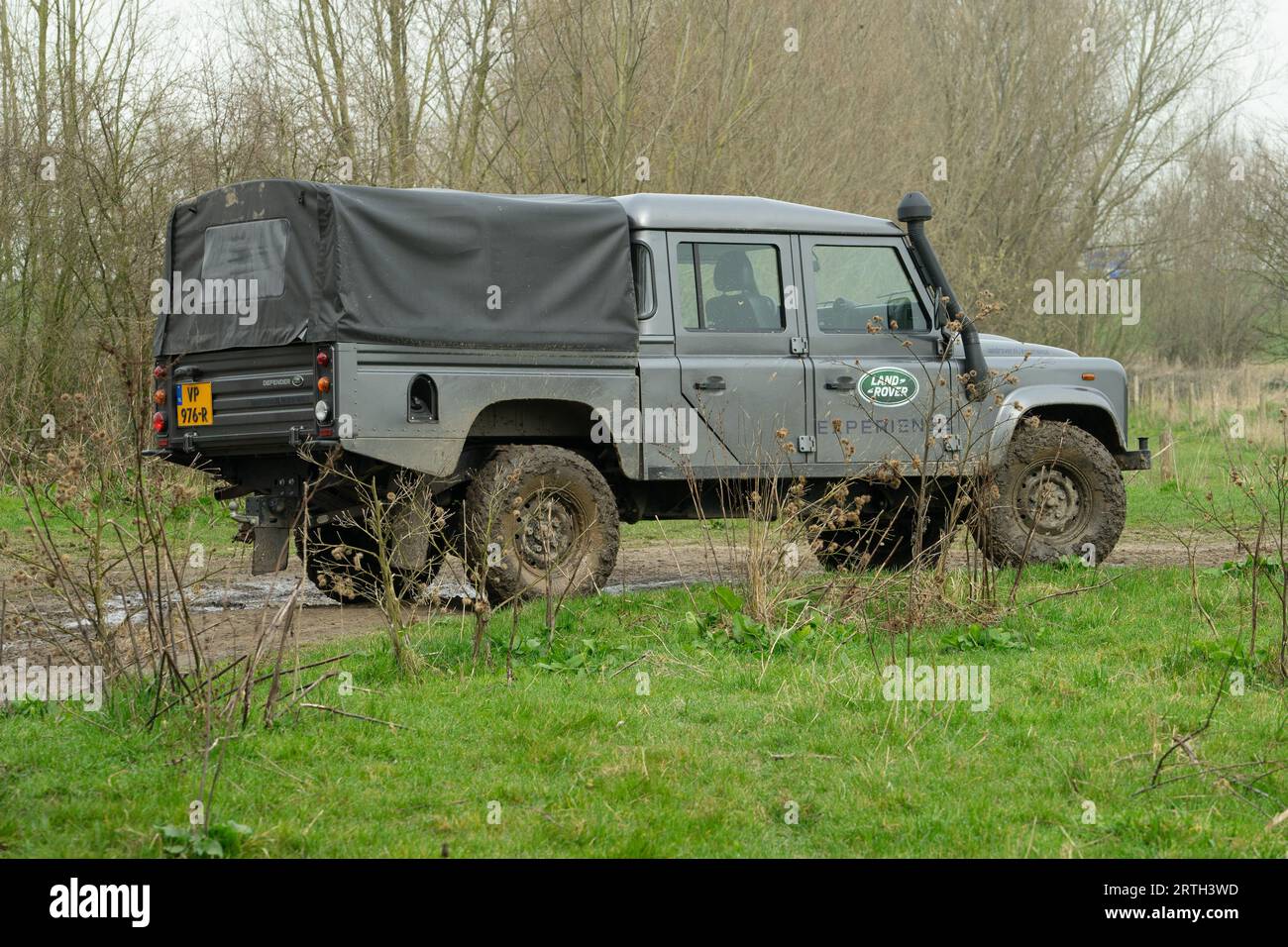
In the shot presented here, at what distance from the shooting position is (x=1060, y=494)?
35.3 ft

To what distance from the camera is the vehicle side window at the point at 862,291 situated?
33.0 feet

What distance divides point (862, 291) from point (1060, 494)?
215 centimetres

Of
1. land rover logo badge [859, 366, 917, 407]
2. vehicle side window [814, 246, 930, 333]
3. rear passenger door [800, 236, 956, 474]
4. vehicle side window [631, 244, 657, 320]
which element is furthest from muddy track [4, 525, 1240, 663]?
vehicle side window [814, 246, 930, 333]

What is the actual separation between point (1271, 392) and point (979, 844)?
2254 centimetres

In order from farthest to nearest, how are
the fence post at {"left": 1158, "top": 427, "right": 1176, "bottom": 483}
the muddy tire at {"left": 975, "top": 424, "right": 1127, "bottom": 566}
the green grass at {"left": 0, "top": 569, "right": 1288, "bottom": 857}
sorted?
the fence post at {"left": 1158, "top": 427, "right": 1176, "bottom": 483} < the muddy tire at {"left": 975, "top": 424, "right": 1127, "bottom": 566} < the green grass at {"left": 0, "top": 569, "right": 1288, "bottom": 857}

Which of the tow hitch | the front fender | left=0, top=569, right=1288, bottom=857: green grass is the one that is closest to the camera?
left=0, top=569, right=1288, bottom=857: green grass

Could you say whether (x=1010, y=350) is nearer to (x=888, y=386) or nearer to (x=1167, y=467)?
(x=888, y=386)

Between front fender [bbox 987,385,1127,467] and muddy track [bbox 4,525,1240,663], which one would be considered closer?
muddy track [bbox 4,525,1240,663]

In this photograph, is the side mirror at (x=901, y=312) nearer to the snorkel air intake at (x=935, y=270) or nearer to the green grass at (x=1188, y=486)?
the snorkel air intake at (x=935, y=270)

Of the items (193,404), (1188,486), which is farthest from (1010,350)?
(1188,486)

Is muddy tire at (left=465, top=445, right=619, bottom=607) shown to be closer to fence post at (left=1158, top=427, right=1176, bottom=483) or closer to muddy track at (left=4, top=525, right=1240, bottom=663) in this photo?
muddy track at (left=4, top=525, right=1240, bottom=663)

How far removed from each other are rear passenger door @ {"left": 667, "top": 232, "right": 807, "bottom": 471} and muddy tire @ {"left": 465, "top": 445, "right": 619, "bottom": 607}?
773 mm

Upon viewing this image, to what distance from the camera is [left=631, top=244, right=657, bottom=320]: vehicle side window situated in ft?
31.4
